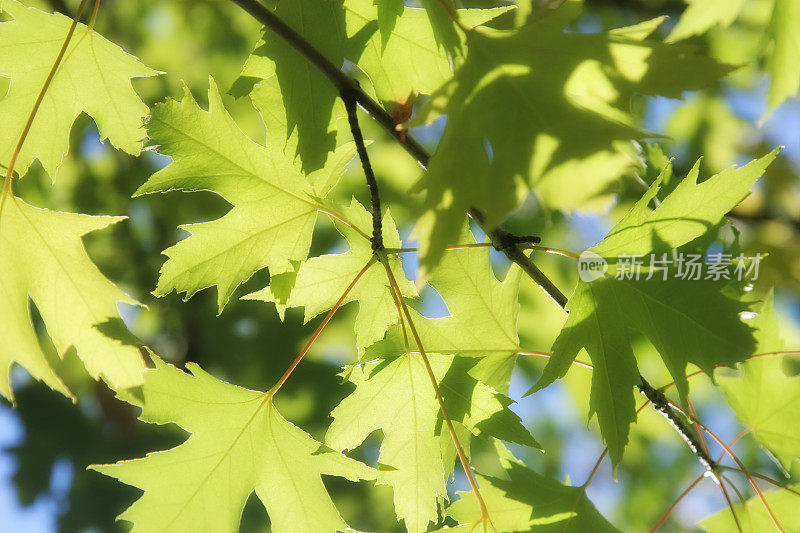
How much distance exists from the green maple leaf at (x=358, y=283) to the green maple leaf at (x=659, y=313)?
11.8 inches

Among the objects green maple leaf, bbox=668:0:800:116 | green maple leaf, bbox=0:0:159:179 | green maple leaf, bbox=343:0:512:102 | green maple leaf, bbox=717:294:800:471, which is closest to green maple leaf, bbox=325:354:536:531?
green maple leaf, bbox=343:0:512:102

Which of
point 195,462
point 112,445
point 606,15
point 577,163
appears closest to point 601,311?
point 577,163

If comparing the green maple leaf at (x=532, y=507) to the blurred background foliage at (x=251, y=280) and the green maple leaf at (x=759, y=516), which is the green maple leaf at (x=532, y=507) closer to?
the green maple leaf at (x=759, y=516)

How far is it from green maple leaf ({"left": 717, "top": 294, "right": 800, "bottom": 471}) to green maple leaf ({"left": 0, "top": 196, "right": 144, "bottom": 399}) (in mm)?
1236

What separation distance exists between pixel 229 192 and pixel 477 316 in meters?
0.49

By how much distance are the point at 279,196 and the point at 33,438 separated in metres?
3.99

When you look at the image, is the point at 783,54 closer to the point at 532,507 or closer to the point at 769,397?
the point at 769,397

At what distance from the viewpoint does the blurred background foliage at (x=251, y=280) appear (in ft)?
11.5

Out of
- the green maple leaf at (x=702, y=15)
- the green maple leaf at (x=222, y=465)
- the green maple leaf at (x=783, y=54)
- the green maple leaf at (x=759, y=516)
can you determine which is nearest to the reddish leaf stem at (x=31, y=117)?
the green maple leaf at (x=222, y=465)

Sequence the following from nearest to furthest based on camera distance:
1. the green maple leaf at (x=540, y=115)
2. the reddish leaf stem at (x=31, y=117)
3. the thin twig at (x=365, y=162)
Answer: the green maple leaf at (x=540, y=115) < the thin twig at (x=365, y=162) < the reddish leaf stem at (x=31, y=117)

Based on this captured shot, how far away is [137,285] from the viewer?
3838 mm

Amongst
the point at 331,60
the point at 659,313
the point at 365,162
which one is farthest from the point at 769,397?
the point at 331,60

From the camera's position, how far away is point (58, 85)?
1.15m

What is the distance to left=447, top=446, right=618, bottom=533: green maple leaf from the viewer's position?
1.14 metres
